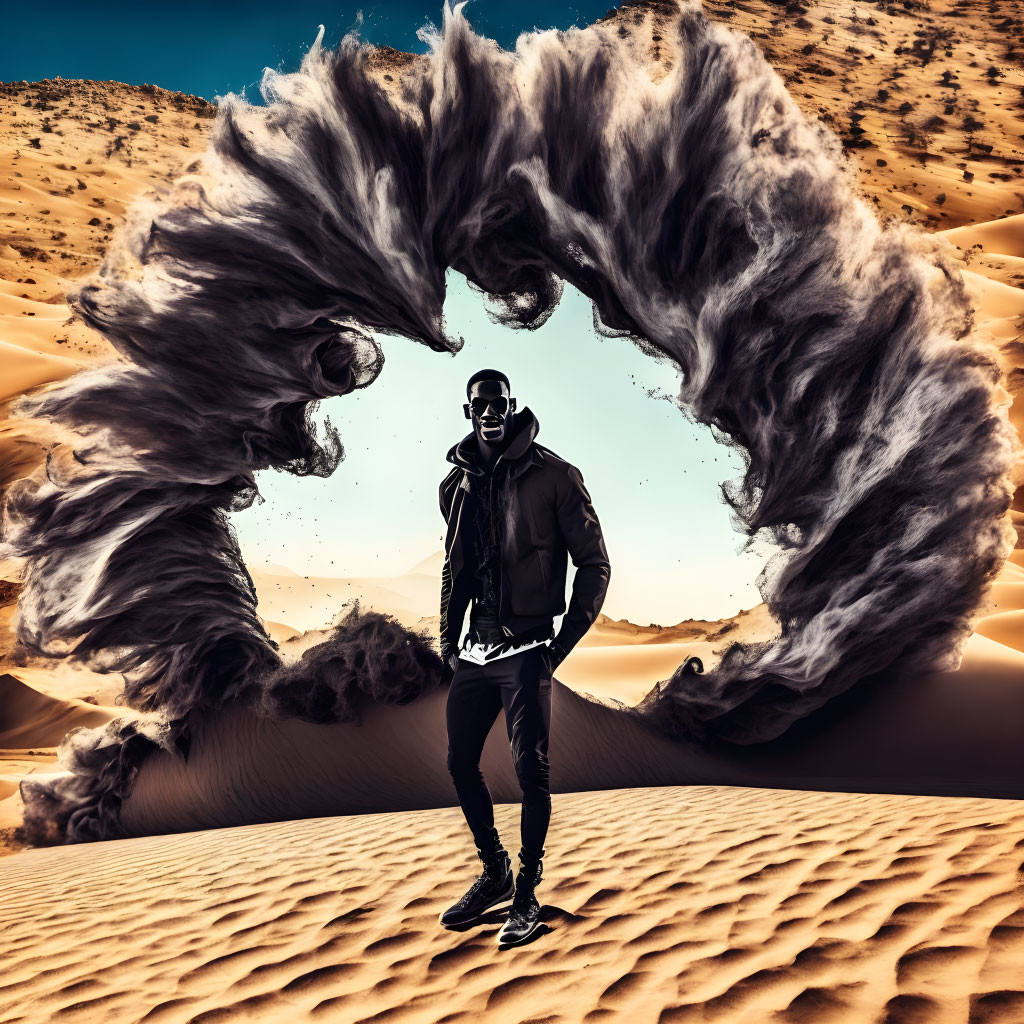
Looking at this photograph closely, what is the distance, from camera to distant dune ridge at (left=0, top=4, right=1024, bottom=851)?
4465mm

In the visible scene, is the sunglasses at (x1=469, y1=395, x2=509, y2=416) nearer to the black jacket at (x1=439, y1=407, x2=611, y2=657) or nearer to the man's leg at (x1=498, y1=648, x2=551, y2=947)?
the black jacket at (x1=439, y1=407, x2=611, y2=657)

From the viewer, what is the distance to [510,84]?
466 cm

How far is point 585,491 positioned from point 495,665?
0.76 m

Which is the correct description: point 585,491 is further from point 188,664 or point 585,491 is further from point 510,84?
point 188,664

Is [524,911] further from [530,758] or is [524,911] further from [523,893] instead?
[530,758]

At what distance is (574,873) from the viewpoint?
137 inches

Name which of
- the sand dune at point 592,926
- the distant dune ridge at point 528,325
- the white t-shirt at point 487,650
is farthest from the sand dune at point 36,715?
the white t-shirt at point 487,650

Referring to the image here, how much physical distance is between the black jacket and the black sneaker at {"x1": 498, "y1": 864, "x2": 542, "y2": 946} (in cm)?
82

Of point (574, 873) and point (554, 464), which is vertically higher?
point (554, 464)

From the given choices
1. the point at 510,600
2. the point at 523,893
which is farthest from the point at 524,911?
the point at 510,600

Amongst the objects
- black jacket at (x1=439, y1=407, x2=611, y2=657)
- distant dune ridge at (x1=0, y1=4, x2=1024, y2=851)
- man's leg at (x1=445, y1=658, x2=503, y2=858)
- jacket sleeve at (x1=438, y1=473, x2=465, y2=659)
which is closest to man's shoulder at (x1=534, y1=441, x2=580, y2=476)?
black jacket at (x1=439, y1=407, x2=611, y2=657)

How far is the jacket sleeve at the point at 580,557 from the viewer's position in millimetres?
2928

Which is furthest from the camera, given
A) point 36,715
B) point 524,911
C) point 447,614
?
point 36,715

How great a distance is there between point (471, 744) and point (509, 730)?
209mm
